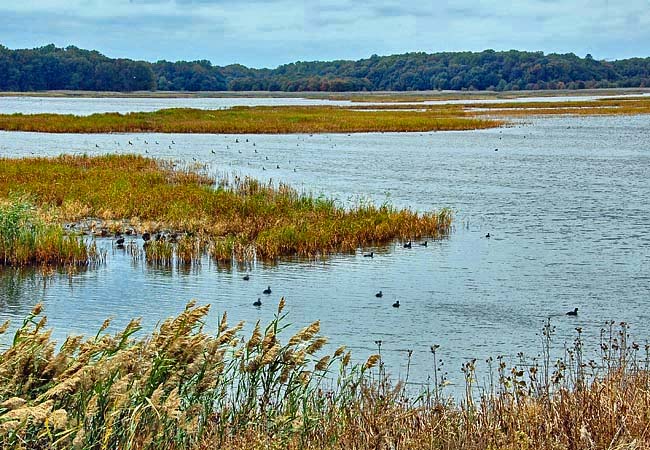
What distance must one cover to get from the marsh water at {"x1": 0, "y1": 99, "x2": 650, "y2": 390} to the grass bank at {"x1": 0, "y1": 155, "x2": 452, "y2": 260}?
0.85 m

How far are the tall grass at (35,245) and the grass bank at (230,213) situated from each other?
8.46 feet

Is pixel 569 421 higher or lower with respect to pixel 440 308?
higher

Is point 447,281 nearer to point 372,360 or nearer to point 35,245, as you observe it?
point 35,245

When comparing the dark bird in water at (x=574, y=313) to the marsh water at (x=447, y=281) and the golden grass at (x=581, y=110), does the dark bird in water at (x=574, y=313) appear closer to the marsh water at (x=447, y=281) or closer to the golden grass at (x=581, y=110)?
the marsh water at (x=447, y=281)

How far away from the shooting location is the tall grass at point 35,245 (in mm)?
18641

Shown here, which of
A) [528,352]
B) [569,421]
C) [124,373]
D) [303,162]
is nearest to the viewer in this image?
[124,373]

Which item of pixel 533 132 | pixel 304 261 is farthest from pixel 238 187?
pixel 533 132

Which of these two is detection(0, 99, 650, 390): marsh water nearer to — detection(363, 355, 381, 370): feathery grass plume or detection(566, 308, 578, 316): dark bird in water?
detection(566, 308, 578, 316): dark bird in water

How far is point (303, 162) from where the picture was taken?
137 ft

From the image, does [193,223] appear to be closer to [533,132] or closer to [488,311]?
[488,311]

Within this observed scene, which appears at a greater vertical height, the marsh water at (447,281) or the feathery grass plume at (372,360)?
the feathery grass plume at (372,360)

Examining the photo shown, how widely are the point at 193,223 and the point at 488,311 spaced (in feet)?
31.0

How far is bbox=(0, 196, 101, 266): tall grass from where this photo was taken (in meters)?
18.6

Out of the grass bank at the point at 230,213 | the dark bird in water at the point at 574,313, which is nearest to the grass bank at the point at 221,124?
the grass bank at the point at 230,213
